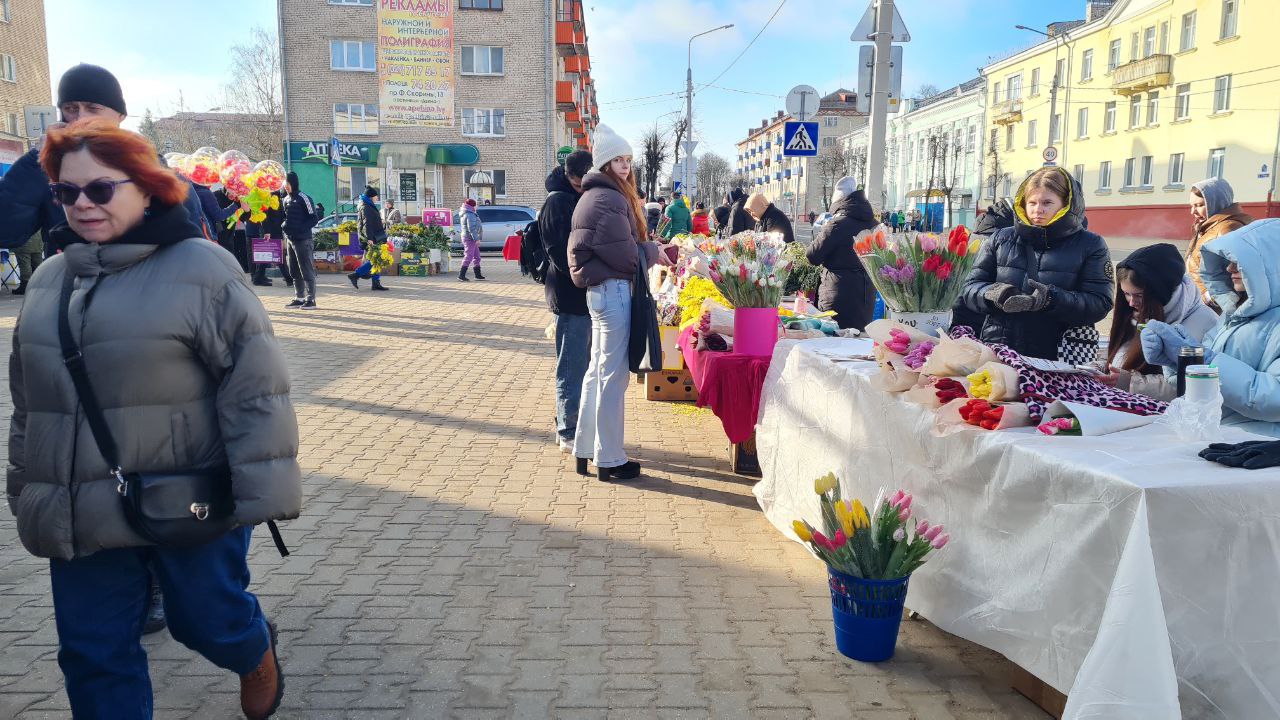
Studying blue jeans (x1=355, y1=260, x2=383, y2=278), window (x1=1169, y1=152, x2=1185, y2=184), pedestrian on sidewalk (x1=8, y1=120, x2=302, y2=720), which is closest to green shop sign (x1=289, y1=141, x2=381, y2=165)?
blue jeans (x1=355, y1=260, x2=383, y2=278)

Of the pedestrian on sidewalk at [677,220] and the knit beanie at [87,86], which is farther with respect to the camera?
the pedestrian on sidewalk at [677,220]

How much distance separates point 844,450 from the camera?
416 cm

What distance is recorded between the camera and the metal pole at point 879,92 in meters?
9.09

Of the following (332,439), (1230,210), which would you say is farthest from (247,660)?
(1230,210)

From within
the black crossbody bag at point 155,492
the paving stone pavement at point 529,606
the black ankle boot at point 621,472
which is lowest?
the paving stone pavement at point 529,606

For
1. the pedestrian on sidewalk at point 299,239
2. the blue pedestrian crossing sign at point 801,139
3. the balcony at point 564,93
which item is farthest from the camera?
the balcony at point 564,93

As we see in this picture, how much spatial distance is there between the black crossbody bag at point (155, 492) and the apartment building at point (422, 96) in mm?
36225

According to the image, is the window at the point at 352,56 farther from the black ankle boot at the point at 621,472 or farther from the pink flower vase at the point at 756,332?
the pink flower vase at the point at 756,332

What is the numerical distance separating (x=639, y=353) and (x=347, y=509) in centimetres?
190

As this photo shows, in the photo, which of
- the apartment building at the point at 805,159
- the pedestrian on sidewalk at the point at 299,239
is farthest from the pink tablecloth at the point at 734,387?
the apartment building at the point at 805,159

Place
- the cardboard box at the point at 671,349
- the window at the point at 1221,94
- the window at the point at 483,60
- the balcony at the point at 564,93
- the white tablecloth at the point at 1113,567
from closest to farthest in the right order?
the white tablecloth at the point at 1113,567
the cardboard box at the point at 671,349
the window at the point at 1221,94
the window at the point at 483,60
the balcony at the point at 564,93

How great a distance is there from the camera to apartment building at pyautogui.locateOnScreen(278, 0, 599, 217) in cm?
3778

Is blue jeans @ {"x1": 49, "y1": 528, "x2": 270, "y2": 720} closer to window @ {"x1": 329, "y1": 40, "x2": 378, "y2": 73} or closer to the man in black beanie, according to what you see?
the man in black beanie

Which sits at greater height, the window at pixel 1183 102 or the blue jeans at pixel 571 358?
the window at pixel 1183 102
